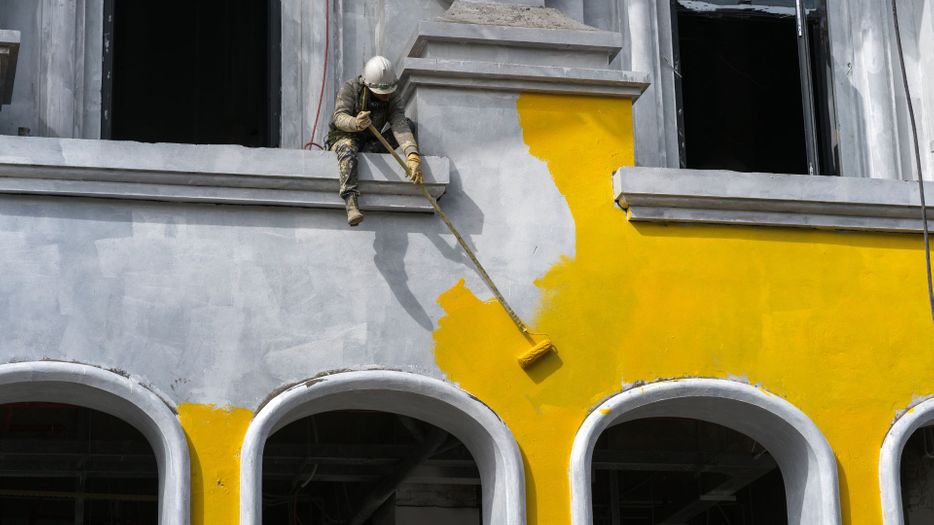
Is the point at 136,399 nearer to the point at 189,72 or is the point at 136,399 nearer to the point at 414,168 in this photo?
the point at 414,168

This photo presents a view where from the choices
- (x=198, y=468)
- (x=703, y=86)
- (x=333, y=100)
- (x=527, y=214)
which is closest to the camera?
(x=198, y=468)

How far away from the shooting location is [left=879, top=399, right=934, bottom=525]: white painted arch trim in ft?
47.3

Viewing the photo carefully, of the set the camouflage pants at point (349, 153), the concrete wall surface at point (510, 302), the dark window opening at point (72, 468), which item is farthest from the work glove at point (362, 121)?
the dark window opening at point (72, 468)

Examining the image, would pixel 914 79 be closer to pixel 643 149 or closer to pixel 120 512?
pixel 643 149

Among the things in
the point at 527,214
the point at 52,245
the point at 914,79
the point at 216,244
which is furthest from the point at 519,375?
the point at 914,79

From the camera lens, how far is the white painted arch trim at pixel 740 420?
14.1 meters

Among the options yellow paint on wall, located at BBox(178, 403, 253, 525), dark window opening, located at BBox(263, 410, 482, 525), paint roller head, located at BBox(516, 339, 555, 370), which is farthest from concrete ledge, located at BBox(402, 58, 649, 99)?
dark window opening, located at BBox(263, 410, 482, 525)

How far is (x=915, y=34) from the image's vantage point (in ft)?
57.6

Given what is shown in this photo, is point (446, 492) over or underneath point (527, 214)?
underneath

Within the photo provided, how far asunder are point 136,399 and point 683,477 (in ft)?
25.4

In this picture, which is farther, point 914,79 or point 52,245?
point 914,79

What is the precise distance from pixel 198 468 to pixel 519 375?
2.58m

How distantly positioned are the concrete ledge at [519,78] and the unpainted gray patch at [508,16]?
49cm

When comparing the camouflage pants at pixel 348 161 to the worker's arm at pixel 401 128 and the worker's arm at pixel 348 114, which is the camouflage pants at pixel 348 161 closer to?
the worker's arm at pixel 348 114
